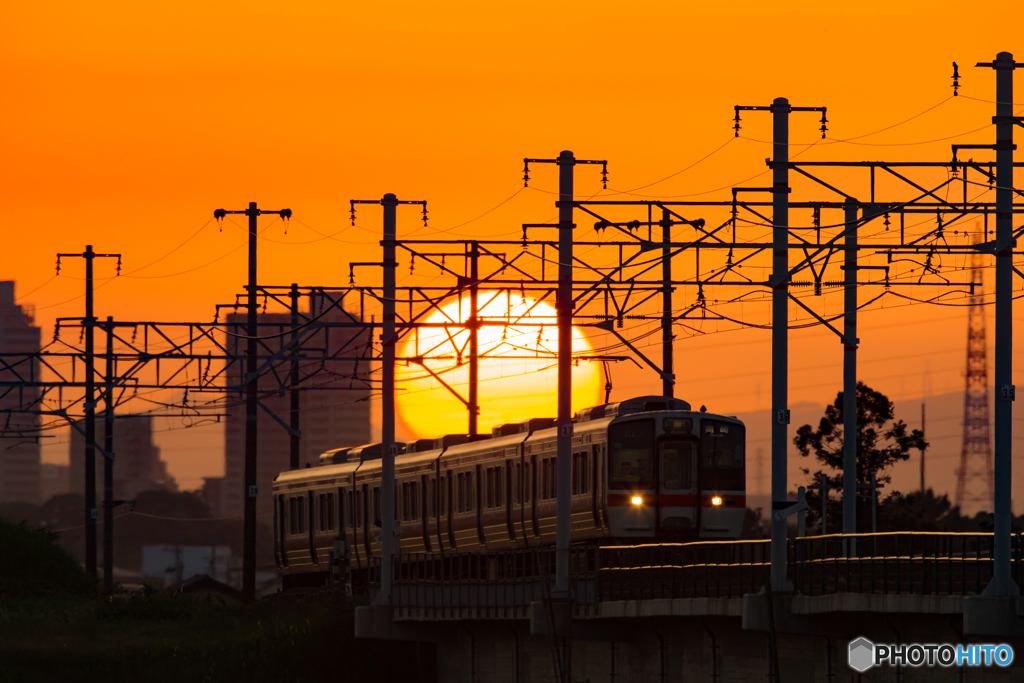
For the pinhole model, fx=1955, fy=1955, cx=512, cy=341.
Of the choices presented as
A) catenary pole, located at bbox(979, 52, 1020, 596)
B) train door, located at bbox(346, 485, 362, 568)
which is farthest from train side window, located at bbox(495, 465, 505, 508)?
catenary pole, located at bbox(979, 52, 1020, 596)

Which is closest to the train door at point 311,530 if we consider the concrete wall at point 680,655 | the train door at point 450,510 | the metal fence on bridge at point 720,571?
the train door at point 450,510

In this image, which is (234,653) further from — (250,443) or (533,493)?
(533,493)

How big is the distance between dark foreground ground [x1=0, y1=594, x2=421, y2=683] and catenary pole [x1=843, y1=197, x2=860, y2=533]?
1320 cm

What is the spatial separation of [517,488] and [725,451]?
17.7 feet

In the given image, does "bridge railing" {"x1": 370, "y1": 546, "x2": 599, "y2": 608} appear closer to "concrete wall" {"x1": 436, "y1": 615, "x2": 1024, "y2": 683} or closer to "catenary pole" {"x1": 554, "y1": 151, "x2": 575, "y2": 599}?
"catenary pole" {"x1": 554, "y1": 151, "x2": 575, "y2": 599}

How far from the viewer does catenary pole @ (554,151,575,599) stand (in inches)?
1363

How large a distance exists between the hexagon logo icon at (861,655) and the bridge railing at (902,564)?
0.76m

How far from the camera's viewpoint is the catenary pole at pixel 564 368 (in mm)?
34625

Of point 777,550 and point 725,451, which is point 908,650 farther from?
point 725,451

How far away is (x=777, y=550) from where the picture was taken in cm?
2898

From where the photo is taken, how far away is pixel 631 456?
38.9 meters

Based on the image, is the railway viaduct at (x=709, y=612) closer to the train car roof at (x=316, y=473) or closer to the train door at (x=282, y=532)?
the train car roof at (x=316, y=473)

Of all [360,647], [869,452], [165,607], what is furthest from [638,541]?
[869,452]
